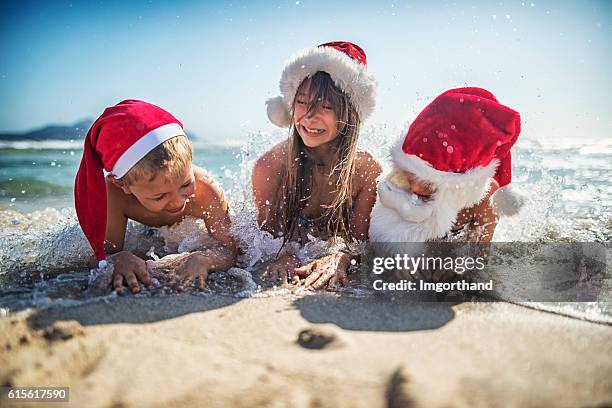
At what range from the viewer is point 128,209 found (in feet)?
9.82

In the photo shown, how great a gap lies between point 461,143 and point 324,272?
984mm

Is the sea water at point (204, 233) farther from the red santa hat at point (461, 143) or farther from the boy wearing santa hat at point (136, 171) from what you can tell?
the red santa hat at point (461, 143)

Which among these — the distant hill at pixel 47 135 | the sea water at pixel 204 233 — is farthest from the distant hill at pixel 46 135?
the sea water at pixel 204 233

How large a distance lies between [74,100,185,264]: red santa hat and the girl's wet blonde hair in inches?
39.7

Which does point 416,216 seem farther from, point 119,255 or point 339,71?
point 119,255

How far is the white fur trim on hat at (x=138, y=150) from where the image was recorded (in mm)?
2564

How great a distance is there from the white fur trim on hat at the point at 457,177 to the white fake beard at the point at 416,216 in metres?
0.05

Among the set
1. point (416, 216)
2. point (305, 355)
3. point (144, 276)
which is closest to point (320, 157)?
point (416, 216)

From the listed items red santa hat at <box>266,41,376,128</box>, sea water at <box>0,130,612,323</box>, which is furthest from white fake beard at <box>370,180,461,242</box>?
red santa hat at <box>266,41,376,128</box>

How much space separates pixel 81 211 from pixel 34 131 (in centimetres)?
1460

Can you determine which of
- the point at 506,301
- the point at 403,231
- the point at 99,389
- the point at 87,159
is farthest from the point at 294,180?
the point at 99,389

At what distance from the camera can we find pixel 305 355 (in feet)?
5.08

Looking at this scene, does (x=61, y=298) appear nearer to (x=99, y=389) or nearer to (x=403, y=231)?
(x=99, y=389)

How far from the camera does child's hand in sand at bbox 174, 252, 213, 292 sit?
7.84 ft
